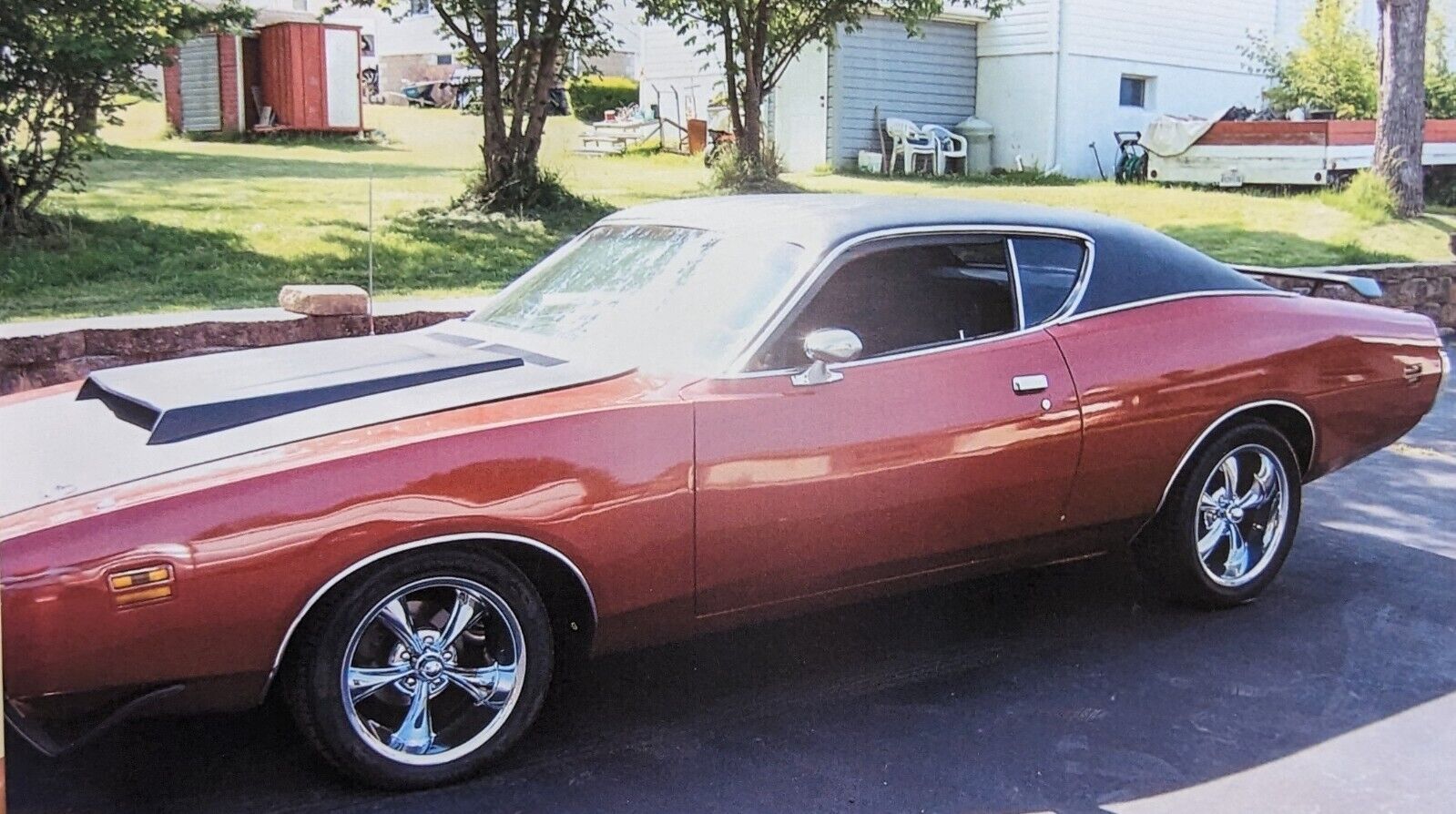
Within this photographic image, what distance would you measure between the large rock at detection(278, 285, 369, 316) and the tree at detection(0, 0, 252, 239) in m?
3.59

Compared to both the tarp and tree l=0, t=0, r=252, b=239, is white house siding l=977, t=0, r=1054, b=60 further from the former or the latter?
tree l=0, t=0, r=252, b=239

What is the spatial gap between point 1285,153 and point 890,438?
56.6ft

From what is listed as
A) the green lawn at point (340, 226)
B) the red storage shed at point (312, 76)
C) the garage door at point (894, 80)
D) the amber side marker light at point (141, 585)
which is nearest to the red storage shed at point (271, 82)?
the red storage shed at point (312, 76)

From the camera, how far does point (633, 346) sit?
13.4 feet

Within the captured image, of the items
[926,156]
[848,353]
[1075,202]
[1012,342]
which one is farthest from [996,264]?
[926,156]

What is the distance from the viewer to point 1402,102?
14328 mm

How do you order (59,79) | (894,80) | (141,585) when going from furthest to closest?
1. (894,80)
2. (59,79)
3. (141,585)

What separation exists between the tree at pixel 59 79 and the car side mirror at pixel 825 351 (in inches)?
288

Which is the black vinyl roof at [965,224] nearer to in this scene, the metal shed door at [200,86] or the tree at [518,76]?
the tree at [518,76]

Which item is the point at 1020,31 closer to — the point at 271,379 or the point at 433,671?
the point at 271,379

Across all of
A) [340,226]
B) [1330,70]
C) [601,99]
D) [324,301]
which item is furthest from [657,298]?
[601,99]

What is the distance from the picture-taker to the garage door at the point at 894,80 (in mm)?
23219

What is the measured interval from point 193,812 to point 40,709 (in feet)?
1.70

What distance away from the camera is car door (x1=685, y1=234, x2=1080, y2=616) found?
3.83 meters
